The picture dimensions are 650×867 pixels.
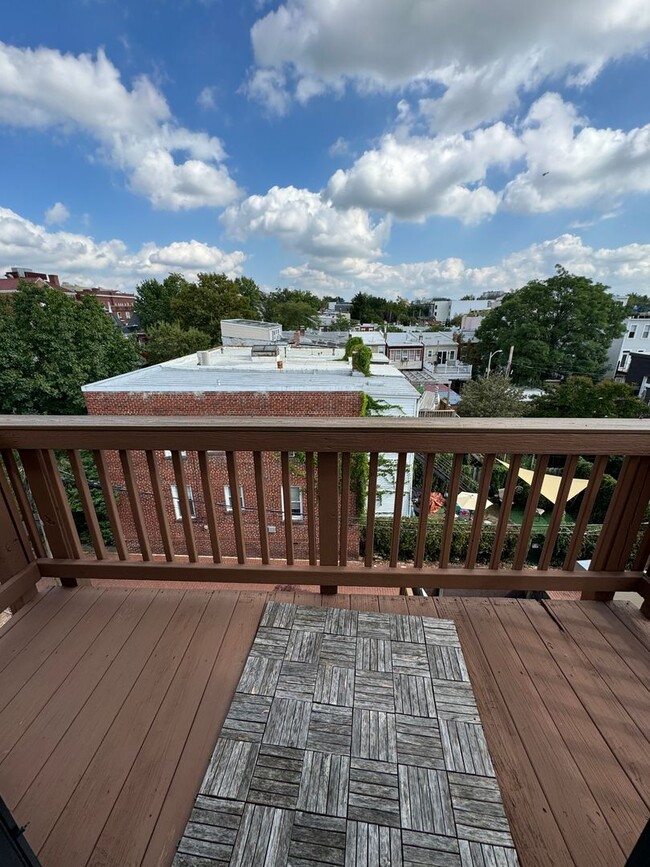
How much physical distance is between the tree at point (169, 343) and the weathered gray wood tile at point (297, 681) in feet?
63.4

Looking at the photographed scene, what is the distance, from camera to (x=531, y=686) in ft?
4.19

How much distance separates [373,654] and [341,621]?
20 centimetres

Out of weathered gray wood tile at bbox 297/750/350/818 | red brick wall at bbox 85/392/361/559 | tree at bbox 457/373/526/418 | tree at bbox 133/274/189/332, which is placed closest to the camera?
weathered gray wood tile at bbox 297/750/350/818

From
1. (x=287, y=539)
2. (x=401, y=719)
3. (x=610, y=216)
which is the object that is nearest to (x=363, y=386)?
(x=610, y=216)

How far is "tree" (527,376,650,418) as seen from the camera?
41.1 feet

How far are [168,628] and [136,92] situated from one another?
18.1ft

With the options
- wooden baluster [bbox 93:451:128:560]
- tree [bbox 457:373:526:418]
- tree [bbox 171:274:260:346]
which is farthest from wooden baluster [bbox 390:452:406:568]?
tree [bbox 171:274:260:346]

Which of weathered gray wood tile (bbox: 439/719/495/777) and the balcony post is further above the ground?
the balcony post

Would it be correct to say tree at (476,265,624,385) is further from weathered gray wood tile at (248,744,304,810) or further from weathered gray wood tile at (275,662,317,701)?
weathered gray wood tile at (248,744,304,810)

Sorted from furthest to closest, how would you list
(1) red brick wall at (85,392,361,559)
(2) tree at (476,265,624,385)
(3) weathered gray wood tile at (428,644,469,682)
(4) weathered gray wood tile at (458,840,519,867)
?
(2) tree at (476,265,624,385), (1) red brick wall at (85,392,361,559), (3) weathered gray wood tile at (428,644,469,682), (4) weathered gray wood tile at (458,840,519,867)

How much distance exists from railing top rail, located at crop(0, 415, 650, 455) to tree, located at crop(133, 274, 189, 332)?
3332 centimetres

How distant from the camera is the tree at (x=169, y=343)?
18.9 meters

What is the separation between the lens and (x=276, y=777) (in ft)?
3.36

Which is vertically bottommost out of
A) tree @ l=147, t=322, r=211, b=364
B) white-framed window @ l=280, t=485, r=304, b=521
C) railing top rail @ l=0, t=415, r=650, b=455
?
white-framed window @ l=280, t=485, r=304, b=521
